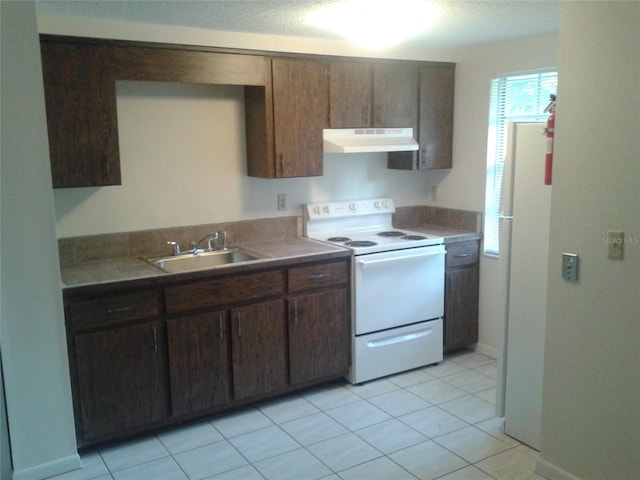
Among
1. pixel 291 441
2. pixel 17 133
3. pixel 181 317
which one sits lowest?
pixel 291 441

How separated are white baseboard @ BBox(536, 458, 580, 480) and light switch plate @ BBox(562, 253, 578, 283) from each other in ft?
2.98

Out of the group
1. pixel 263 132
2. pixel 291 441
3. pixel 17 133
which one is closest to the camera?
pixel 17 133

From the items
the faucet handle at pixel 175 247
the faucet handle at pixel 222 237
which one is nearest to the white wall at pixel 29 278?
the faucet handle at pixel 175 247

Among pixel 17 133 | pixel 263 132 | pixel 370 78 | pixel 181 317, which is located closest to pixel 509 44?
pixel 370 78

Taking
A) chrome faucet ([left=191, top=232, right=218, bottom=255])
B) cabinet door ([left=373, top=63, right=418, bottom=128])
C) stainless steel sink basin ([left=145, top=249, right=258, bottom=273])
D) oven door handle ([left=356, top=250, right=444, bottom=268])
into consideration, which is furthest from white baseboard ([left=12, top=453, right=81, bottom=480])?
cabinet door ([left=373, top=63, right=418, bottom=128])

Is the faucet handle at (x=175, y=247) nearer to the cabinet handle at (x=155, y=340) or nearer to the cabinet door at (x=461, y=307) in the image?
the cabinet handle at (x=155, y=340)

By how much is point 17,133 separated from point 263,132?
1.50m

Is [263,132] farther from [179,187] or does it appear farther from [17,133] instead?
[17,133]

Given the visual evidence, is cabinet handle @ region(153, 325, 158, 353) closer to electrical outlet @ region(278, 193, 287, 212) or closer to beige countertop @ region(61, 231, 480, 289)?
beige countertop @ region(61, 231, 480, 289)

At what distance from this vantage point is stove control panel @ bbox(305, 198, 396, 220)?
165 inches

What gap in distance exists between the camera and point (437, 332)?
13.7 feet

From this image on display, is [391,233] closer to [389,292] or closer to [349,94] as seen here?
[389,292]

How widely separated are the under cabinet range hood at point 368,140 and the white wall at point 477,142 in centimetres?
46

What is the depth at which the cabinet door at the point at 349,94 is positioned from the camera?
3914mm
